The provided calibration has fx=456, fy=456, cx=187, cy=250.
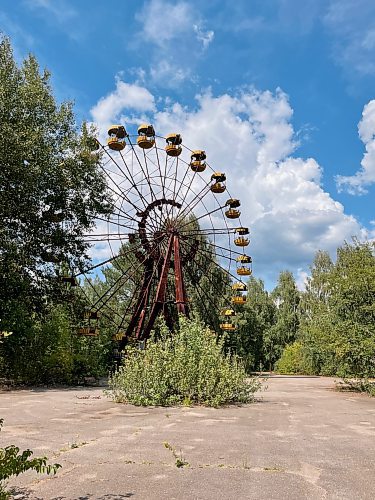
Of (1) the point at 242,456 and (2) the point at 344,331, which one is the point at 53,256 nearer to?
(2) the point at 344,331

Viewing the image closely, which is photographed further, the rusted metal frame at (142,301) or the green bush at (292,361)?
the green bush at (292,361)

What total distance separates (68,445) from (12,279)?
449 inches

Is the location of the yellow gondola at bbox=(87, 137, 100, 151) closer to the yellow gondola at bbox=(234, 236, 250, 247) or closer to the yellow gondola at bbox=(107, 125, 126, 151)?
the yellow gondola at bbox=(107, 125, 126, 151)

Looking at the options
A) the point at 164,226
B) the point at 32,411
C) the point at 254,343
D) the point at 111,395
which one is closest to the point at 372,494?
the point at 32,411

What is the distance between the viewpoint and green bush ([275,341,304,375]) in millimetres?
35312

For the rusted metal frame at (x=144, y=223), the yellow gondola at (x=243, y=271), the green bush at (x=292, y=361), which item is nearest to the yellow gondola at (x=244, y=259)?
the yellow gondola at (x=243, y=271)

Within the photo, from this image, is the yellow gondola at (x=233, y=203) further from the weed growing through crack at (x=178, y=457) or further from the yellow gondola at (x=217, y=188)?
the weed growing through crack at (x=178, y=457)

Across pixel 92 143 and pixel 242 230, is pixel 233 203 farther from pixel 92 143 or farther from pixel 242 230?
pixel 92 143

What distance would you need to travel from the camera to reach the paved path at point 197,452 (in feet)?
12.9

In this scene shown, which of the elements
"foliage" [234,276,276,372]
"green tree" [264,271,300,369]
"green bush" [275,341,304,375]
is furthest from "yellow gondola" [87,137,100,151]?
"green tree" [264,271,300,369]

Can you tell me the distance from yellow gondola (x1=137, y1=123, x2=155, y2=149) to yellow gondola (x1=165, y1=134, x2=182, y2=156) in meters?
0.74

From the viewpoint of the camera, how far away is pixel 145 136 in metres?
20.6

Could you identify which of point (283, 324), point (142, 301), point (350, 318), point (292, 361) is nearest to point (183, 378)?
point (350, 318)

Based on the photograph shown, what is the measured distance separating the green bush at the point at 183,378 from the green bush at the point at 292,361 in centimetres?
2474
